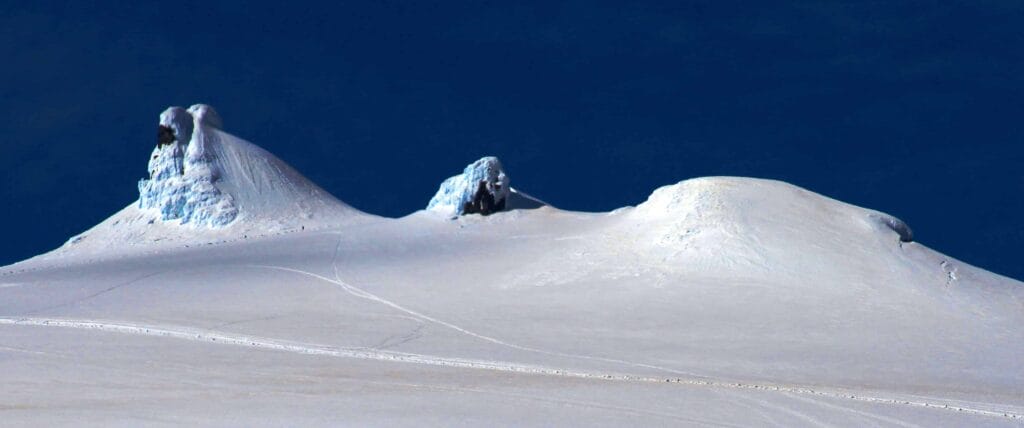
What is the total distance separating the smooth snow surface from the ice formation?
3.45 metres

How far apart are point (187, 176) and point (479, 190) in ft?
39.0

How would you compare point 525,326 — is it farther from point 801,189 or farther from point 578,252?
point 801,189

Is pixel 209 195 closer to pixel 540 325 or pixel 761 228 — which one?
pixel 540 325

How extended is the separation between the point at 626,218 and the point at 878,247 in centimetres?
907

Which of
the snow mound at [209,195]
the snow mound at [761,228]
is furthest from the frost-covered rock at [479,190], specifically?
the snow mound at [761,228]

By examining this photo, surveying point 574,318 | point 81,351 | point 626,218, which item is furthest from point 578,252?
point 81,351

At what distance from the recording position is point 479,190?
58.4 meters

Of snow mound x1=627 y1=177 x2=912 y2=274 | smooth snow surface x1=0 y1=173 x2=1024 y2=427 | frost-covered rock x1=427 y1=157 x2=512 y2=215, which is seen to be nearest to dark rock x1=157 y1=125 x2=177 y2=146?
smooth snow surface x1=0 y1=173 x2=1024 y2=427

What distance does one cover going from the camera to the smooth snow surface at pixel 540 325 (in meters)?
31.8

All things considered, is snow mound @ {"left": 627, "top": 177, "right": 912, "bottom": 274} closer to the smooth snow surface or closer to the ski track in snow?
the smooth snow surface

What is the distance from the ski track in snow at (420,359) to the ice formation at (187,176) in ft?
57.2

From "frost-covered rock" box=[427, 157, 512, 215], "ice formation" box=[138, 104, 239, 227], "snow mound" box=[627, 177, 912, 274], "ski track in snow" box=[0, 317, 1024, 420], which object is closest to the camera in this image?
"ski track in snow" box=[0, 317, 1024, 420]

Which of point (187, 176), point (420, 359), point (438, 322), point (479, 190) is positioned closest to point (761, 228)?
point (479, 190)

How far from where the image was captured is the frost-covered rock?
5847 cm
